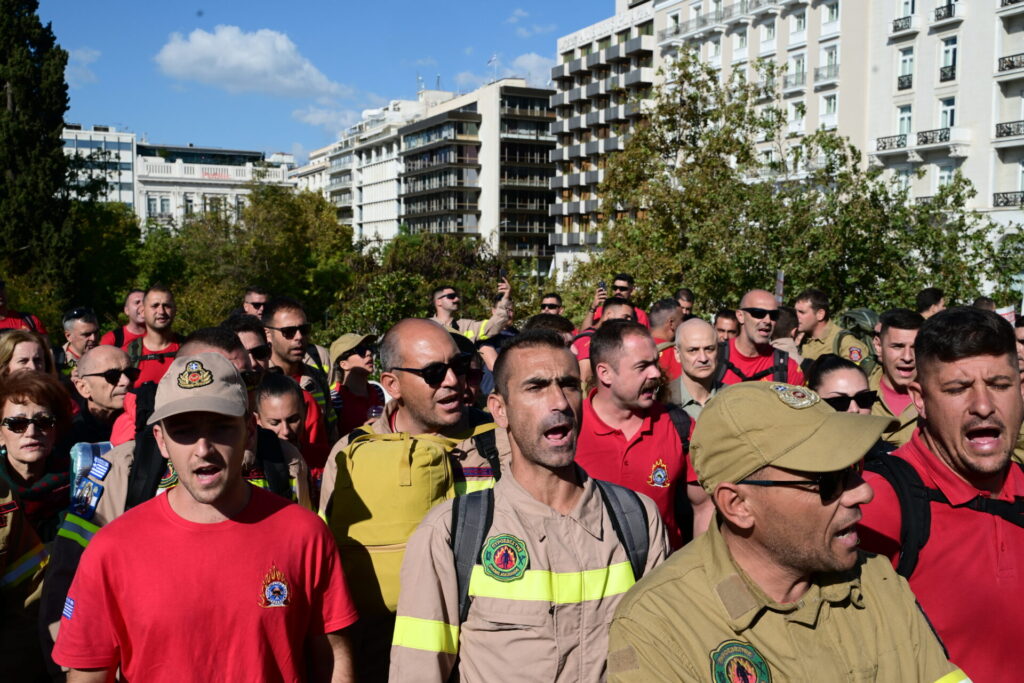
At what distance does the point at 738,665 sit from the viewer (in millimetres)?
2258

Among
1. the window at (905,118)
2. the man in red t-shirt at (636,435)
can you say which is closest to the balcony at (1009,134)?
the window at (905,118)

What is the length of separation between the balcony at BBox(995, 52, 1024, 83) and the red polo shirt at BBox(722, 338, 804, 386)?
4167 centimetres

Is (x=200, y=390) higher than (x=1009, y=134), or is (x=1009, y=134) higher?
(x=1009, y=134)

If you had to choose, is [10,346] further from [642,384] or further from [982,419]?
[982,419]

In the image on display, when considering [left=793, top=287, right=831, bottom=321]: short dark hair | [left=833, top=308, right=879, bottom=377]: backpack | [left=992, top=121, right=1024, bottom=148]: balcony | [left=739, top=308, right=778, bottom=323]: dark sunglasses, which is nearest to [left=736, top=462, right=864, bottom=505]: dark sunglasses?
[left=739, top=308, right=778, bottom=323]: dark sunglasses

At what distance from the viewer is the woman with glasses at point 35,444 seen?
14.0ft

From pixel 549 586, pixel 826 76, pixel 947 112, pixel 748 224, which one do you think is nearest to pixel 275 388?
pixel 549 586

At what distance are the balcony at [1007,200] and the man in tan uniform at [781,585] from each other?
44576mm

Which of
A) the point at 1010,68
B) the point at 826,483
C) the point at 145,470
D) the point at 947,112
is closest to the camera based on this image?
the point at 826,483

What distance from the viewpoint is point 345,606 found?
3.20 m

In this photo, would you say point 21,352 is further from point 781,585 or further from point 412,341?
point 781,585

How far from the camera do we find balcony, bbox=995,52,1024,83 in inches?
1650

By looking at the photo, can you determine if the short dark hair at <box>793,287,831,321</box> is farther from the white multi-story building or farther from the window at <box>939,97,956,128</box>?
the white multi-story building

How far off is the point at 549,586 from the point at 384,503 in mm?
1056
